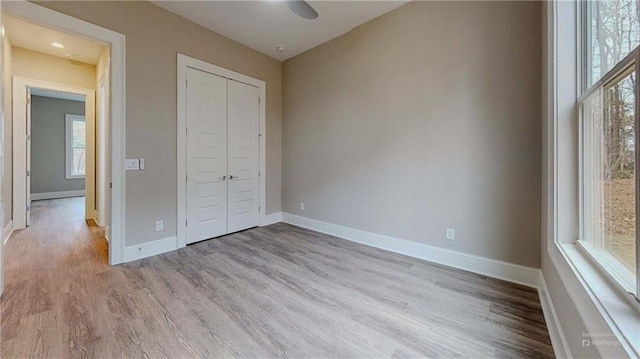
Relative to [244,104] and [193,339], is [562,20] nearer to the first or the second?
[193,339]

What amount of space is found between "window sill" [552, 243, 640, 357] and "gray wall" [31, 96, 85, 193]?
34.8 ft

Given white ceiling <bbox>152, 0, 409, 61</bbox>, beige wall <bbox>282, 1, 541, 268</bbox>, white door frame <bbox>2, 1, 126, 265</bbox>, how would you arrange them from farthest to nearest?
1. white ceiling <bbox>152, 0, 409, 61</bbox>
2. white door frame <bbox>2, 1, 126, 265</bbox>
3. beige wall <bbox>282, 1, 541, 268</bbox>

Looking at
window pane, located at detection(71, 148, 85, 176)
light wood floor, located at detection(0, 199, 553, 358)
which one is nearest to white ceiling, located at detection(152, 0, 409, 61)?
light wood floor, located at detection(0, 199, 553, 358)

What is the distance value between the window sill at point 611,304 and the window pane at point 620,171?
11 cm

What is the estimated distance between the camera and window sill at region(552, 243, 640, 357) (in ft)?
2.49

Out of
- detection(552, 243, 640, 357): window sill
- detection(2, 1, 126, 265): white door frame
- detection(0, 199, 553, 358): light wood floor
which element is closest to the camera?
detection(552, 243, 640, 357): window sill

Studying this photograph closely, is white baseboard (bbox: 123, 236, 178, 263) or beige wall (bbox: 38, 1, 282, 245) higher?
beige wall (bbox: 38, 1, 282, 245)

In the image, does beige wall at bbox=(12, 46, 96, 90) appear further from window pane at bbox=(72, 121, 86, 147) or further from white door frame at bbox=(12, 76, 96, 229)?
window pane at bbox=(72, 121, 86, 147)

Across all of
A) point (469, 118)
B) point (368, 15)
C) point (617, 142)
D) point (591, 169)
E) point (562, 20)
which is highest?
point (368, 15)

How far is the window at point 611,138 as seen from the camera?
3.14ft

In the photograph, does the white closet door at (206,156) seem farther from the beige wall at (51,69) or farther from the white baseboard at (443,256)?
the beige wall at (51,69)

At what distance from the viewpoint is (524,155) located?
224 cm

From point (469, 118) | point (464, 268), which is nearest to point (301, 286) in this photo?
point (464, 268)

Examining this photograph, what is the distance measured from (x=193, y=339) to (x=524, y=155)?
2.96m
